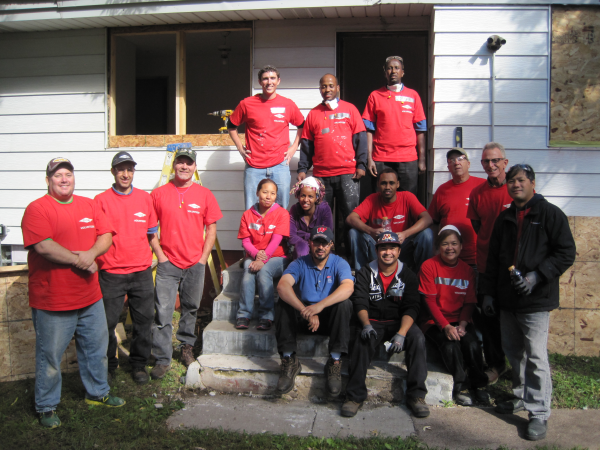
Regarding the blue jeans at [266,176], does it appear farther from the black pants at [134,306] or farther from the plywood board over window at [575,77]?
the plywood board over window at [575,77]

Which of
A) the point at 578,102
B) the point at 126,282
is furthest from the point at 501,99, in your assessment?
the point at 126,282

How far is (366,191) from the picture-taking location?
936cm

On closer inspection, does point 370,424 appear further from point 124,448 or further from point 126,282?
point 126,282

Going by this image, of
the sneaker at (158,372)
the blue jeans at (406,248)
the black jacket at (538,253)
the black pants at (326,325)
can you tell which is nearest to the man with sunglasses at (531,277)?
the black jacket at (538,253)

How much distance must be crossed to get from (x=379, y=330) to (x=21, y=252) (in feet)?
17.2

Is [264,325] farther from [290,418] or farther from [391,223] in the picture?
[391,223]

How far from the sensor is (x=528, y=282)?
3482 millimetres

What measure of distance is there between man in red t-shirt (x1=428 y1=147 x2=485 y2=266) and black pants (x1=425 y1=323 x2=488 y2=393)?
2.95 ft

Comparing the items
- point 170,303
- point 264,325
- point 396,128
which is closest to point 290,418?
point 264,325

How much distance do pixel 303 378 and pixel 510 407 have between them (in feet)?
5.31

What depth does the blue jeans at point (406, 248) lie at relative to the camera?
15.6ft

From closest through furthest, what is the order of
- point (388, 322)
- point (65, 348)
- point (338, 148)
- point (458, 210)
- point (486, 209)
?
point (65, 348)
point (388, 322)
point (486, 209)
point (458, 210)
point (338, 148)

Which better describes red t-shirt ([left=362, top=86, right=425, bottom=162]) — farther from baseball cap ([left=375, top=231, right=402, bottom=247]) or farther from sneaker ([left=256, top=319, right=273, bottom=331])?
sneaker ([left=256, top=319, right=273, bottom=331])

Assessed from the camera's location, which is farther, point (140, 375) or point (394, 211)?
point (394, 211)
